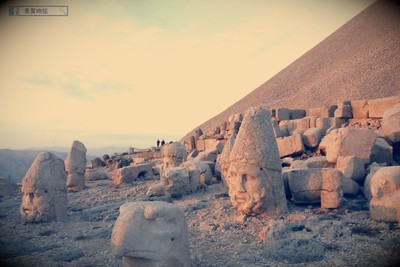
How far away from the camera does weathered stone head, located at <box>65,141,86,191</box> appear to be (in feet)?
40.9

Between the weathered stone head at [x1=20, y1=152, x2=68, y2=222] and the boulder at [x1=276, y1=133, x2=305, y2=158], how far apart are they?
8419 mm

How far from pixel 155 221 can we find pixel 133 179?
8.84 meters

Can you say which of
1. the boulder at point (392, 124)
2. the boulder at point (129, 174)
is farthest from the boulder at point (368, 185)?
the boulder at point (129, 174)

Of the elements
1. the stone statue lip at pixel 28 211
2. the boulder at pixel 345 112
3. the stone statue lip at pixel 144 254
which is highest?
the boulder at pixel 345 112

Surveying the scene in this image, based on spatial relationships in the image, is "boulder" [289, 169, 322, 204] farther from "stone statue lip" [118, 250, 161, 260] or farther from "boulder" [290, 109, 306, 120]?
"boulder" [290, 109, 306, 120]

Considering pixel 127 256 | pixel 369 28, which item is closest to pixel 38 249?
pixel 127 256

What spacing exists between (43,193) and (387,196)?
768 centimetres

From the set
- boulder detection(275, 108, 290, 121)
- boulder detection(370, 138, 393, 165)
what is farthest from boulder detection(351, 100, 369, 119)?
boulder detection(370, 138, 393, 165)

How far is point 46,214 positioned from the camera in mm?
7871

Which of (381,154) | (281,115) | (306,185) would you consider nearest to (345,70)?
(281,115)

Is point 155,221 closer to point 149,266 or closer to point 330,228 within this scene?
point 149,266

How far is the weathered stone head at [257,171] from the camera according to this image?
6.95m

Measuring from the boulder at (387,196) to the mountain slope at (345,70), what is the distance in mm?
20160

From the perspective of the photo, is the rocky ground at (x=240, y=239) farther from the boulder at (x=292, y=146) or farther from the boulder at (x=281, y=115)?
the boulder at (x=281, y=115)
